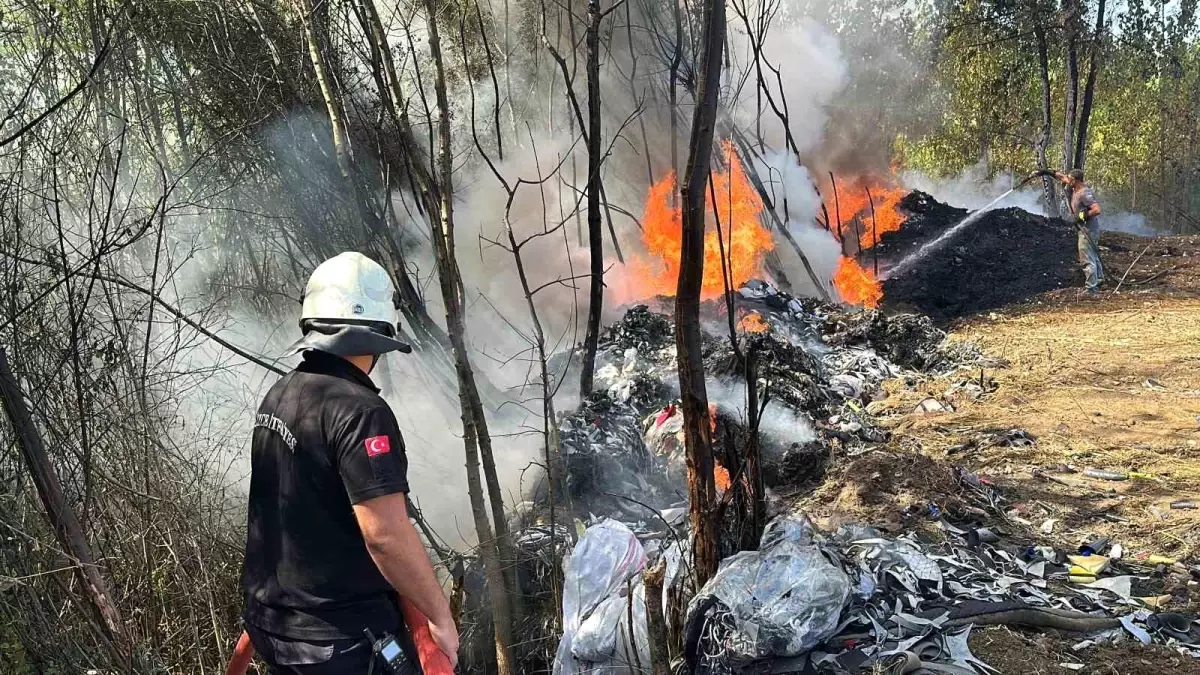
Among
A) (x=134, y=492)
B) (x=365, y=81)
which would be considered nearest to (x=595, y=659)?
(x=134, y=492)

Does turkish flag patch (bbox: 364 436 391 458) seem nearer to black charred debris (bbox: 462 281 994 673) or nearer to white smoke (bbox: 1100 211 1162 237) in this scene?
black charred debris (bbox: 462 281 994 673)

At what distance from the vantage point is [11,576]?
2.70m

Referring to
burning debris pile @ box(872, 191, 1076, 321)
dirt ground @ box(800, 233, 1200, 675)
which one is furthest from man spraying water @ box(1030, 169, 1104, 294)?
dirt ground @ box(800, 233, 1200, 675)

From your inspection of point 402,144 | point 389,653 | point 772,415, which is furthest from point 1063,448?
point 389,653

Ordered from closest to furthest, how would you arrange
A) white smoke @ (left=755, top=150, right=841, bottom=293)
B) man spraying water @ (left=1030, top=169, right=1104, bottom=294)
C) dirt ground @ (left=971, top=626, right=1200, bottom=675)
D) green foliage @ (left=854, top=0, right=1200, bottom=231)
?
dirt ground @ (left=971, top=626, right=1200, bottom=675) < man spraying water @ (left=1030, top=169, right=1104, bottom=294) < white smoke @ (left=755, top=150, right=841, bottom=293) < green foliage @ (left=854, top=0, right=1200, bottom=231)

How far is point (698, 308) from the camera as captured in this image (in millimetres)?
3027

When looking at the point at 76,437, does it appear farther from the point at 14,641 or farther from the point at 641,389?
the point at 641,389

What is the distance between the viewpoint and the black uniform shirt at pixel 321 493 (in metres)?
1.91

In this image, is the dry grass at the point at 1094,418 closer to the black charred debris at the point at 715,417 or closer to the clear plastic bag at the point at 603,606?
the black charred debris at the point at 715,417

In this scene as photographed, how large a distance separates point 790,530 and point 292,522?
7.32 feet

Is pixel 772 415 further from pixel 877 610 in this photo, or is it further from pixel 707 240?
pixel 707 240

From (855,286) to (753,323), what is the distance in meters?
4.52

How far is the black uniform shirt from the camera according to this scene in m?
1.91

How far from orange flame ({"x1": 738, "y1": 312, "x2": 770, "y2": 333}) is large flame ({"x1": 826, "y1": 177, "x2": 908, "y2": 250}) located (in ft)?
19.7
